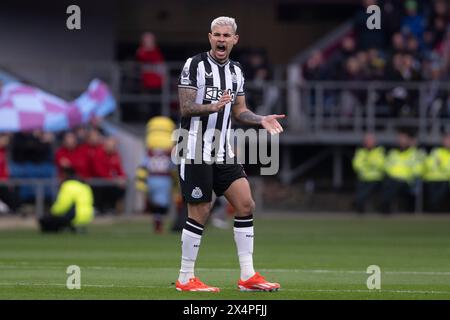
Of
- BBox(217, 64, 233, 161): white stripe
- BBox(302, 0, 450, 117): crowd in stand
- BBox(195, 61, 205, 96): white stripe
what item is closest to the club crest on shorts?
BBox(217, 64, 233, 161): white stripe

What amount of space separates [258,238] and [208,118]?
10951 millimetres

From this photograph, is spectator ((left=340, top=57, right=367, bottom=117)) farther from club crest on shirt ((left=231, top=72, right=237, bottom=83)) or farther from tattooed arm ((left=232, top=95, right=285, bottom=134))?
club crest on shirt ((left=231, top=72, right=237, bottom=83))

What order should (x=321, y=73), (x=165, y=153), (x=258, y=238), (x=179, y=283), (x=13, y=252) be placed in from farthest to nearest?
(x=321, y=73) → (x=165, y=153) → (x=258, y=238) → (x=13, y=252) → (x=179, y=283)

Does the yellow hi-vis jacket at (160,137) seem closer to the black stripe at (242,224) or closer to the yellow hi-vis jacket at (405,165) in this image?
the yellow hi-vis jacket at (405,165)

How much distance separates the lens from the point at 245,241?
1277 cm

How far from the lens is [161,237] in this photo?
77.5 ft

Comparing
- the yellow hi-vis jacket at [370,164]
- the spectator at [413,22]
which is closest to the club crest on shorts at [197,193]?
the yellow hi-vis jacket at [370,164]

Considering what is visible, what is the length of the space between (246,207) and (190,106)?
1.12 meters

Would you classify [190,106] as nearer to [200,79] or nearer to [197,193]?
[200,79]

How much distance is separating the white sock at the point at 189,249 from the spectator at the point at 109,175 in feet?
50.8

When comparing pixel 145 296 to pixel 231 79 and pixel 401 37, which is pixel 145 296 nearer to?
pixel 231 79

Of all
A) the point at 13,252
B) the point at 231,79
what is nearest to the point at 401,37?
the point at 13,252

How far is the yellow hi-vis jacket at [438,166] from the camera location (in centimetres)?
3094

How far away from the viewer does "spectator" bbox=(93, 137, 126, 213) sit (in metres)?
28.2
